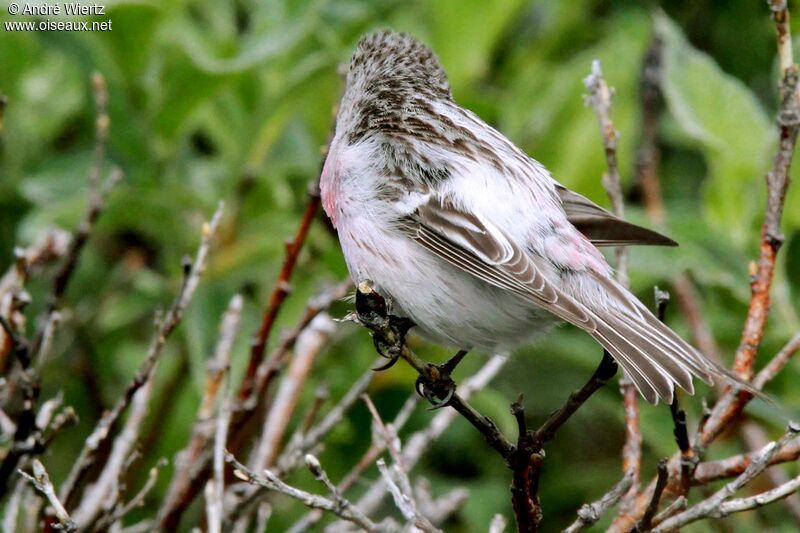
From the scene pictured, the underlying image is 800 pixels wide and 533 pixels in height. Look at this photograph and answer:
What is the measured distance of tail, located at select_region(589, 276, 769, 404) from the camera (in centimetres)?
317

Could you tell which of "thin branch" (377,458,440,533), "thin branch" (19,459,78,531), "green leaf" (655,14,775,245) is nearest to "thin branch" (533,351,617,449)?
"thin branch" (377,458,440,533)

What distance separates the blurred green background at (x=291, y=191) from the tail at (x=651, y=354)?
112 cm

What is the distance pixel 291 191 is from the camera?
554 cm

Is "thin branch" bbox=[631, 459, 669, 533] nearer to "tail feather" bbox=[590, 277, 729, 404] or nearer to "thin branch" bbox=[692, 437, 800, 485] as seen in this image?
"tail feather" bbox=[590, 277, 729, 404]

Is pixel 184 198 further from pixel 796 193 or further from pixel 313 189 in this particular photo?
pixel 796 193

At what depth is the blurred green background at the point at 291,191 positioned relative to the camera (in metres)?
4.88

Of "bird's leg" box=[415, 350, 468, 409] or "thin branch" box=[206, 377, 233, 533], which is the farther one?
"bird's leg" box=[415, 350, 468, 409]

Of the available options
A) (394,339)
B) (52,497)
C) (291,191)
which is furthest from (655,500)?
(291,191)

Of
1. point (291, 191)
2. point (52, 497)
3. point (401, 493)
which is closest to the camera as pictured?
point (52, 497)

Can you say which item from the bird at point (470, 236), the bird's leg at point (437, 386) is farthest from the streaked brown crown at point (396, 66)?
the bird's leg at point (437, 386)

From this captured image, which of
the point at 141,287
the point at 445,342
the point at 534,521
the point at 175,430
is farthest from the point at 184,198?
the point at 534,521

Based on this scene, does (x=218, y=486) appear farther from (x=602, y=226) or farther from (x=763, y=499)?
(x=602, y=226)

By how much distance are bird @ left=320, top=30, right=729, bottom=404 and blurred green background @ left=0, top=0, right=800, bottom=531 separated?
757mm

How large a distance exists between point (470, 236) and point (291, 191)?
6.42 feet
